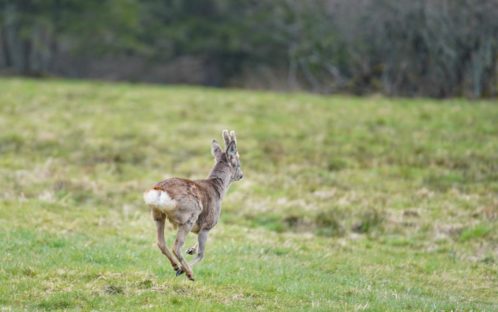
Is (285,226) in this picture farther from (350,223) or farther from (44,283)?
(44,283)

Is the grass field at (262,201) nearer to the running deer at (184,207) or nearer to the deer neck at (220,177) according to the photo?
the running deer at (184,207)

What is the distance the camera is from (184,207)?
9.32 metres

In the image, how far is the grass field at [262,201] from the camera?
9734mm

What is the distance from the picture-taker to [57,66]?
49562mm

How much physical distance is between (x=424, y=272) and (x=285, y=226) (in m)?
3.94

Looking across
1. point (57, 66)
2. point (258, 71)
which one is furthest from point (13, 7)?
point (258, 71)

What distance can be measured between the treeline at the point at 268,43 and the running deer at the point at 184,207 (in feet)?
64.6

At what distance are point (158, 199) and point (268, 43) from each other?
1478 inches

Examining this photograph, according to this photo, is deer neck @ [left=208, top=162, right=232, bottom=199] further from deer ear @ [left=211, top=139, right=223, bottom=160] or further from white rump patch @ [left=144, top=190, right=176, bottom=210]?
white rump patch @ [left=144, top=190, right=176, bottom=210]

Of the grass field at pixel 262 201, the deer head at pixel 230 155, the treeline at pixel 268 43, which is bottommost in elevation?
the grass field at pixel 262 201

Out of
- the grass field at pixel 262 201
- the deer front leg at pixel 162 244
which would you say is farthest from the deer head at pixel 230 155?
the deer front leg at pixel 162 244

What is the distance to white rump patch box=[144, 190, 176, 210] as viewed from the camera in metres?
8.90

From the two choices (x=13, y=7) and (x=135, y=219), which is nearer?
(x=135, y=219)

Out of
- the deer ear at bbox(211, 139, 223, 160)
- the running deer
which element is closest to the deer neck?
the running deer
